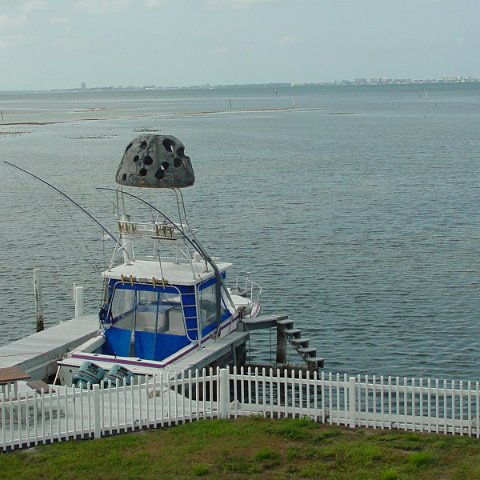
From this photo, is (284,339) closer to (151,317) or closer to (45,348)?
(151,317)

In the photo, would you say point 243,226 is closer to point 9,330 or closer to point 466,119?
point 9,330

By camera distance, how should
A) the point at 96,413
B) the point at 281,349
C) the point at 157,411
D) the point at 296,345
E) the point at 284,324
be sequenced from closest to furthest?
the point at 96,413
the point at 157,411
the point at 296,345
the point at 284,324
the point at 281,349

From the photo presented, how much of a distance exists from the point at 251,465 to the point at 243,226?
36.0 meters

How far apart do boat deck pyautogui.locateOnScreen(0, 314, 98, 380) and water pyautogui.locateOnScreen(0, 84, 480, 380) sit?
577 centimetres

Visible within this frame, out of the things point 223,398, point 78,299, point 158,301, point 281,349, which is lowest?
point 281,349

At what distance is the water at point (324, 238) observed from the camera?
2969 cm

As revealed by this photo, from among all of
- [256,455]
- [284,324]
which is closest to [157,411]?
[256,455]

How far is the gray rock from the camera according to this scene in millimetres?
21703

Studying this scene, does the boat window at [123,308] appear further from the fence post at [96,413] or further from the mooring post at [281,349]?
the fence post at [96,413]

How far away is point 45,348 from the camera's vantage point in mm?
22578

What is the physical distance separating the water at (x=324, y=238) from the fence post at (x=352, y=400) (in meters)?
9.31

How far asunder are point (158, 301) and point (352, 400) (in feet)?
24.6

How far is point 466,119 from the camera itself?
165 m

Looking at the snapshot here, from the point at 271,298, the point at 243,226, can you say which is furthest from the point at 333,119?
the point at 271,298
